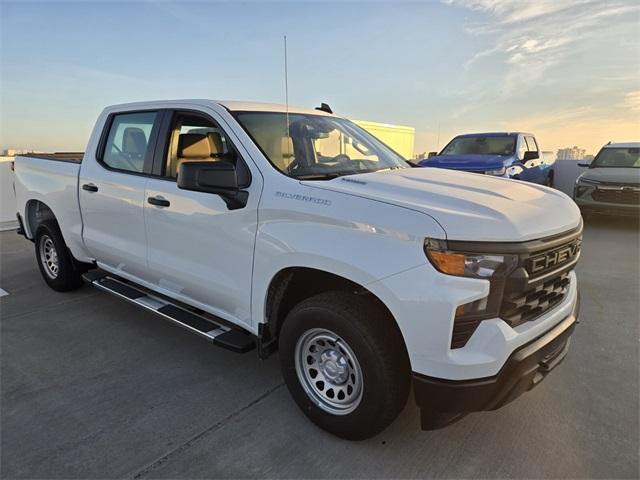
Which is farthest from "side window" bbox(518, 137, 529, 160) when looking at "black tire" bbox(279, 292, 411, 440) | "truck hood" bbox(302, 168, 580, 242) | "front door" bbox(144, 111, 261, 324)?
"black tire" bbox(279, 292, 411, 440)

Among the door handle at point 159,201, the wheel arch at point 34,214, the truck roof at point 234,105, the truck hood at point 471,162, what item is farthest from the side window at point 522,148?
the wheel arch at point 34,214

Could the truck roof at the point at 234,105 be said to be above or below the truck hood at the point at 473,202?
above

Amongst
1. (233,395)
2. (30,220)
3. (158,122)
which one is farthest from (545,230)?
(30,220)

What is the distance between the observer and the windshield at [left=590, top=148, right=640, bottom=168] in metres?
9.66

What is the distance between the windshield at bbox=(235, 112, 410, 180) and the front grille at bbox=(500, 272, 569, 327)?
1288 mm

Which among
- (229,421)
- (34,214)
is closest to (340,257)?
(229,421)

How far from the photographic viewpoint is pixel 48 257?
507 centimetres

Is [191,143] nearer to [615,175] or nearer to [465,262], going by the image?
[465,262]

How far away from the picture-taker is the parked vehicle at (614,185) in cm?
870

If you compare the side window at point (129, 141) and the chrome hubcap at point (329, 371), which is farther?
the side window at point (129, 141)

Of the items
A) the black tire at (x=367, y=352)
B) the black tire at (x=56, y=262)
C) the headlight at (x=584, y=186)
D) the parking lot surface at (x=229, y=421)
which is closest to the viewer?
the black tire at (x=367, y=352)

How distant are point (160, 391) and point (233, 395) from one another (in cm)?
51

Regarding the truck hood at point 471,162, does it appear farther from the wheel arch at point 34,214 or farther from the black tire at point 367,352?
the black tire at point 367,352

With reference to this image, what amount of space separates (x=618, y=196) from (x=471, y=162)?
2.95 metres
